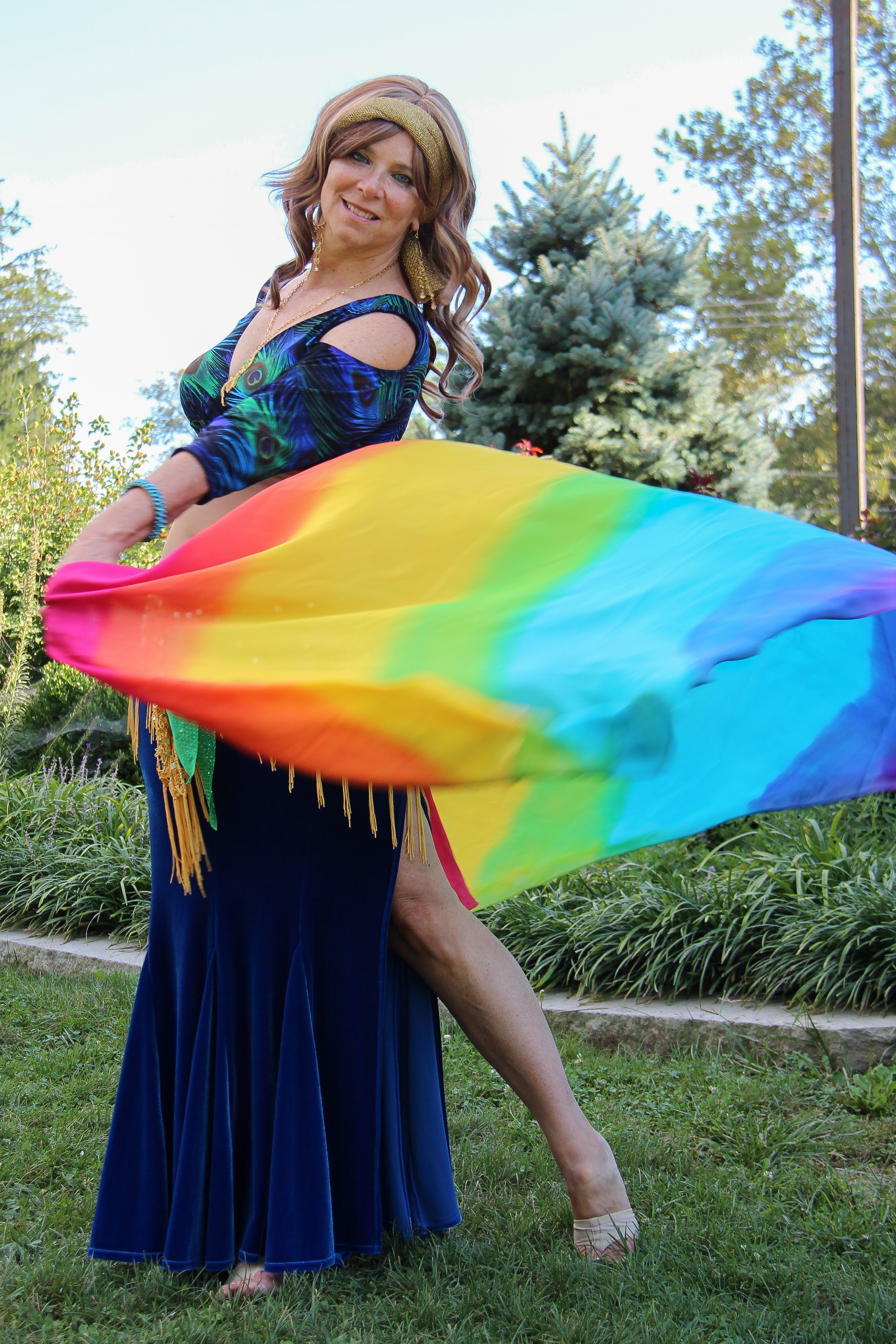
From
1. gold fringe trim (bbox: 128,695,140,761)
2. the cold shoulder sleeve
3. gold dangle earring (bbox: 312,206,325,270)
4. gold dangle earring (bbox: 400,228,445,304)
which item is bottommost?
gold fringe trim (bbox: 128,695,140,761)

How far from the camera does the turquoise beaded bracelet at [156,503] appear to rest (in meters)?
2.00

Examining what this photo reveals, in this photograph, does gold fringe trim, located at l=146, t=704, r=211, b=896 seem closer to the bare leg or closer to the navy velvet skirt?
the navy velvet skirt

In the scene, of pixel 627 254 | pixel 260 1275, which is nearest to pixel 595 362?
pixel 627 254

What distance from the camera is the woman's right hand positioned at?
1.96m

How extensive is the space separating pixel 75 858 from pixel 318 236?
4.18 metres

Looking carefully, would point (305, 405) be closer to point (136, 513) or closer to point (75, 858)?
point (136, 513)

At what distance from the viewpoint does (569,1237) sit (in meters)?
2.38

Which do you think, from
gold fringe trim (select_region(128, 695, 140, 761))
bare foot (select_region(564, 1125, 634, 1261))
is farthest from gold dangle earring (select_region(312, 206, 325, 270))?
bare foot (select_region(564, 1125, 634, 1261))

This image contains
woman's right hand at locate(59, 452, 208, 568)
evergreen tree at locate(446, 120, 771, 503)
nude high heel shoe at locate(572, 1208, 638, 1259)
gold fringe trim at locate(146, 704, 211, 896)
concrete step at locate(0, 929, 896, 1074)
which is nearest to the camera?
woman's right hand at locate(59, 452, 208, 568)

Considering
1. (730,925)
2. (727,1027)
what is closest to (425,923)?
(727,1027)

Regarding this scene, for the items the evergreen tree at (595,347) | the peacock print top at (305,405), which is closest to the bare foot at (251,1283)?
the peacock print top at (305,405)

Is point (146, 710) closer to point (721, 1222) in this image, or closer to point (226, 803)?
point (226, 803)

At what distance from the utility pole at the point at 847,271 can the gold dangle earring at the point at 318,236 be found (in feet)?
32.5

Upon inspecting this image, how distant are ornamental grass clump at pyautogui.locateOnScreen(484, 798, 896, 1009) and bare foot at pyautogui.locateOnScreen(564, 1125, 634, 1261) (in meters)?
1.68
